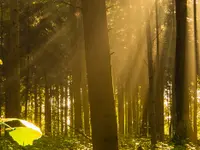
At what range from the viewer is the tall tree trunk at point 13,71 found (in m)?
12.5

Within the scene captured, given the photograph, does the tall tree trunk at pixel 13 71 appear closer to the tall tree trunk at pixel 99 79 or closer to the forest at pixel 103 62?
the forest at pixel 103 62

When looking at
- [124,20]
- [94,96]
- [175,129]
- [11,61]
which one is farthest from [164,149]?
[124,20]

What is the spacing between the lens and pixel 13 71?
496 inches

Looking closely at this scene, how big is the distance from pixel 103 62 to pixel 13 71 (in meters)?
7.96

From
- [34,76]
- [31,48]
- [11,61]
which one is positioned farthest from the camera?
[34,76]

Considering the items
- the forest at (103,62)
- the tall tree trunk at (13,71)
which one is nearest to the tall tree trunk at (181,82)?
the forest at (103,62)

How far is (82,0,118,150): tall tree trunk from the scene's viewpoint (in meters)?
4.97

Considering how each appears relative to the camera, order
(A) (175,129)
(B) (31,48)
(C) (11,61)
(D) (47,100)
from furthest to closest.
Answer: (D) (47,100)
(B) (31,48)
(C) (11,61)
(A) (175,129)

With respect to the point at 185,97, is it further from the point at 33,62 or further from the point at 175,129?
the point at 33,62

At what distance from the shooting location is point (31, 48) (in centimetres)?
2742

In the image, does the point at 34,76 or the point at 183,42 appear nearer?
the point at 183,42

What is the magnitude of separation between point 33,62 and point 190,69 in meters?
16.6

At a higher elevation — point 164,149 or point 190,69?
point 190,69

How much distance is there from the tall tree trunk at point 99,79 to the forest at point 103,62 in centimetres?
1
